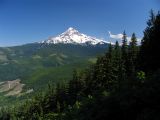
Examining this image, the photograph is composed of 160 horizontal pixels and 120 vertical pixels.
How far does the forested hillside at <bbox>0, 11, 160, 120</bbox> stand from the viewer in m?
26.0

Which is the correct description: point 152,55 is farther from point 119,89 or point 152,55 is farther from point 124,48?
point 119,89

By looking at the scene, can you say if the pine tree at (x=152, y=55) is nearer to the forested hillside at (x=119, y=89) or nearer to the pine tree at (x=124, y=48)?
the forested hillside at (x=119, y=89)

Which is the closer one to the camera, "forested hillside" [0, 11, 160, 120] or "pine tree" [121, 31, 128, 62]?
"forested hillside" [0, 11, 160, 120]

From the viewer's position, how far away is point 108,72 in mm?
82875

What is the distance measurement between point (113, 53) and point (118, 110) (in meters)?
62.5

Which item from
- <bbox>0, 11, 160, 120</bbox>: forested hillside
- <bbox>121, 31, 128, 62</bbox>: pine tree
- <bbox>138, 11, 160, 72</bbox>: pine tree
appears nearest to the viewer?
<bbox>0, 11, 160, 120</bbox>: forested hillside

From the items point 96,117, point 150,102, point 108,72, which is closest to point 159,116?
point 150,102

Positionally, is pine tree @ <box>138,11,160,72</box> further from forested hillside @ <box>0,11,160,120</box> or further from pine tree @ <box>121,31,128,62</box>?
pine tree @ <box>121,31,128,62</box>

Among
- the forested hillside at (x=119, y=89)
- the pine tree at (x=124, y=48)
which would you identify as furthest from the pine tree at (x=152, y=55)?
the pine tree at (x=124, y=48)

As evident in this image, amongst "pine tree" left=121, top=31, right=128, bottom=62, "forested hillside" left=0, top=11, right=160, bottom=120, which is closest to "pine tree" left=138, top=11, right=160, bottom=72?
"forested hillside" left=0, top=11, right=160, bottom=120

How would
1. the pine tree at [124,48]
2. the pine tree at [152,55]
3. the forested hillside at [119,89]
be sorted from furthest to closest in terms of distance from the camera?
the pine tree at [124,48] < the pine tree at [152,55] < the forested hillside at [119,89]

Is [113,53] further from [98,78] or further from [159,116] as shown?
[159,116]

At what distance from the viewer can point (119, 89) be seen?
1203 inches

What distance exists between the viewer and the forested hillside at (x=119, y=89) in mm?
25984
